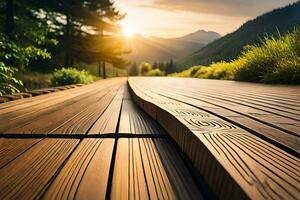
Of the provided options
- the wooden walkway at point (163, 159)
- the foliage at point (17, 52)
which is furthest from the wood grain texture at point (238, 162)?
the foliage at point (17, 52)

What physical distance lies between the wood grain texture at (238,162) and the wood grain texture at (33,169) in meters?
0.49

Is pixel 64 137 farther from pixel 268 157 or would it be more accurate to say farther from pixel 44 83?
pixel 44 83

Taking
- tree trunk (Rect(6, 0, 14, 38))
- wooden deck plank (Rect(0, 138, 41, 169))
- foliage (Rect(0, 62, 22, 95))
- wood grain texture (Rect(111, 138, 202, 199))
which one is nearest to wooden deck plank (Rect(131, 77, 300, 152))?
wood grain texture (Rect(111, 138, 202, 199))

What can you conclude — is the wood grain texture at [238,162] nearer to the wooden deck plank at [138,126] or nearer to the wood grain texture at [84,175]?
the wood grain texture at [84,175]

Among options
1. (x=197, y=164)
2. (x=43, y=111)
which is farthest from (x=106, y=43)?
(x=197, y=164)

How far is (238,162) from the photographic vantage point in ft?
2.69

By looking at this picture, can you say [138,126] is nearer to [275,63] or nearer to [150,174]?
[150,174]

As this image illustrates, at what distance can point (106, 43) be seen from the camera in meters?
28.3

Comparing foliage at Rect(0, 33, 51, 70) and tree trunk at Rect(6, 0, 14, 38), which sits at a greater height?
tree trunk at Rect(6, 0, 14, 38)

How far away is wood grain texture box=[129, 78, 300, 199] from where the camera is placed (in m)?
0.66

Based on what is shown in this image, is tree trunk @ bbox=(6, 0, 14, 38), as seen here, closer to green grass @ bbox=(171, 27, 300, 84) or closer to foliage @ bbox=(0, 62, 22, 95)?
foliage @ bbox=(0, 62, 22, 95)

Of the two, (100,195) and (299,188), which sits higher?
(299,188)

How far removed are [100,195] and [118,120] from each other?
1.29m

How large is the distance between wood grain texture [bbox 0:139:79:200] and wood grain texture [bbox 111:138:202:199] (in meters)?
0.22
